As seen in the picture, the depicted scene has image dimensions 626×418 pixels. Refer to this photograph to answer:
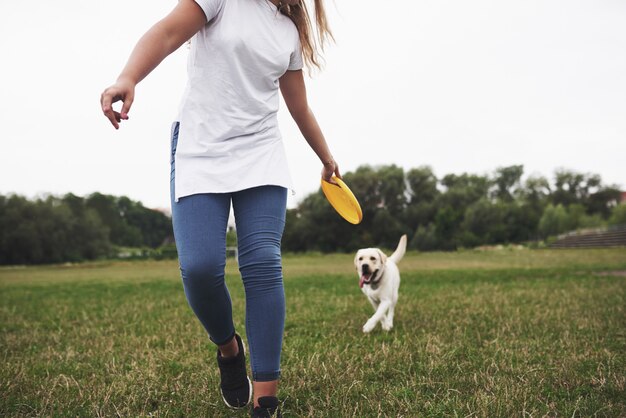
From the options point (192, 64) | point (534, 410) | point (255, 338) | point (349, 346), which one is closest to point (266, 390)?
point (255, 338)

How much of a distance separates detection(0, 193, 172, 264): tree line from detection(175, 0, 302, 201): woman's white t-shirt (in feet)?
150

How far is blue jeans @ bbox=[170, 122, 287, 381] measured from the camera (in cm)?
208

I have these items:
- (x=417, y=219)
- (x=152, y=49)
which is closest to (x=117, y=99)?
(x=152, y=49)

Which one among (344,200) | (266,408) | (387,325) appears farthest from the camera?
(387,325)

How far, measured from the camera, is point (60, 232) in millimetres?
44469

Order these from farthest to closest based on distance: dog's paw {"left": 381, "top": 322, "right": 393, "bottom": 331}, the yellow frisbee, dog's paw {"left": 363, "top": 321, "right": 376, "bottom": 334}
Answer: dog's paw {"left": 381, "top": 322, "right": 393, "bottom": 331} → dog's paw {"left": 363, "top": 321, "right": 376, "bottom": 334} → the yellow frisbee

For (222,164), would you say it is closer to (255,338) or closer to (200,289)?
(200,289)

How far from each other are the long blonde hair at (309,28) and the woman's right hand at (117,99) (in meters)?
0.85

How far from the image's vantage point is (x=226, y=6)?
6.88ft

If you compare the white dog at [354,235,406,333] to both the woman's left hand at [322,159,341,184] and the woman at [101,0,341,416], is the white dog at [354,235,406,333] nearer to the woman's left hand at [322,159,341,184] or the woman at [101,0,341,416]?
the woman's left hand at [322,159,341,184]

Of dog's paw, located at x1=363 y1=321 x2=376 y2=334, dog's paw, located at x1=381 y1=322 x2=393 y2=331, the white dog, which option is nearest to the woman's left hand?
dog's paw, located at x1=363 y1=321 x2=376 y2=334

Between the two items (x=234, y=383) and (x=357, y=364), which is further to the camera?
(x=357, y=364)

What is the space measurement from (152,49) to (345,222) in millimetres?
48294

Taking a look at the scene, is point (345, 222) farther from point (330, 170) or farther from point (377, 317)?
point (330, 170)
